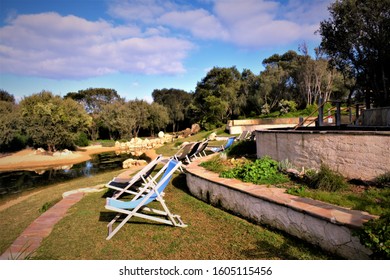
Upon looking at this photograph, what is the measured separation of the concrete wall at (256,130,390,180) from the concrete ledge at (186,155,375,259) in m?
1.14

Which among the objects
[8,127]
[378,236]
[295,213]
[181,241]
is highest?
[8,127]

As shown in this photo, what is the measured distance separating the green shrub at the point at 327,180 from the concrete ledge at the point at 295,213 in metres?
0.60

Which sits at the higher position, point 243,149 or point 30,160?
point 243,149

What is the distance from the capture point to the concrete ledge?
2.77 metres

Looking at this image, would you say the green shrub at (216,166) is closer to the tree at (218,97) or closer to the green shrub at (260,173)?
the green shrub at (260,173)

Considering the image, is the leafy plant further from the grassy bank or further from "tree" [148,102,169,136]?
"tree" [148,102,169,136]

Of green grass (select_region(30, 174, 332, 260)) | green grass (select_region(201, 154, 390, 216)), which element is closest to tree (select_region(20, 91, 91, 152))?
green grass (select_region(30, 174, 332, 260))

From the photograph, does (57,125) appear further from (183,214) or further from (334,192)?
(334,192)

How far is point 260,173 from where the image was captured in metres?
5.02

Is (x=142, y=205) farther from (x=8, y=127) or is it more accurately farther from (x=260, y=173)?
(x=8, y=127)

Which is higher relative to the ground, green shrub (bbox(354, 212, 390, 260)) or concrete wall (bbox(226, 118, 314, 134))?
concrete wall (bbox(226, 118, 314, 134))

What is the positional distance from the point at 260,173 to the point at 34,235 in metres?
3.85

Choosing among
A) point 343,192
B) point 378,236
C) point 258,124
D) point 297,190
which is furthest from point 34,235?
point 258,124
